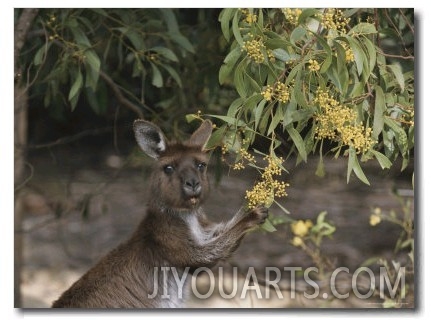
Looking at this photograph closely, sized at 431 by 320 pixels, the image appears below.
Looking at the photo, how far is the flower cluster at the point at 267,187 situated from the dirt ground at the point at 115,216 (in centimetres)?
66

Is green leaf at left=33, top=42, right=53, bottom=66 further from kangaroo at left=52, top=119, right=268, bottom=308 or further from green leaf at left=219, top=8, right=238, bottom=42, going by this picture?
green leaf at left=219, top=8, right=238, bottom=42

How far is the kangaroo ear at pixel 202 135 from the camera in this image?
3.54 meters

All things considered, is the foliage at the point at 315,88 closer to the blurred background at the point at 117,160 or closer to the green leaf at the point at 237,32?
the green leaf at the point at 237,32

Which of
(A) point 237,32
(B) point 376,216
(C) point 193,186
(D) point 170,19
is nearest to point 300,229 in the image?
(B) point 376,216

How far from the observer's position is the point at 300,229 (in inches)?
169

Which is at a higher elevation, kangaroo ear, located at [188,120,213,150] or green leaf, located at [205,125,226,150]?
kangaroo ear, located at [188,120,213,150]

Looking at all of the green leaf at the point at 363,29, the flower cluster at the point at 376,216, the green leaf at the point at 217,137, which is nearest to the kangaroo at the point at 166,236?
the green leaf at the point at 217,137

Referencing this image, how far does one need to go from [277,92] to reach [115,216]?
1579mm

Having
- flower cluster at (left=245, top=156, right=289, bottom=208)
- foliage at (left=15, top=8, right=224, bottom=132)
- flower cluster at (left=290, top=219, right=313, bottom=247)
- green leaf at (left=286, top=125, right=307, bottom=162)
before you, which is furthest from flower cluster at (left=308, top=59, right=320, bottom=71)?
flower cluster at (left=290, top=219, right=313, bottom=247)

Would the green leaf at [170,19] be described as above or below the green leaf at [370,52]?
above

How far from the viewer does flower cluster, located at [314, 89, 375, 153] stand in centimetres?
318

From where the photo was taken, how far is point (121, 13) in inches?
153

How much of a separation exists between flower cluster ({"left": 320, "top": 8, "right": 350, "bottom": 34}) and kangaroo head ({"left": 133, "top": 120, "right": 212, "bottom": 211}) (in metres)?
0.54

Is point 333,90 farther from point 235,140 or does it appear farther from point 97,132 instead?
point 97,132
